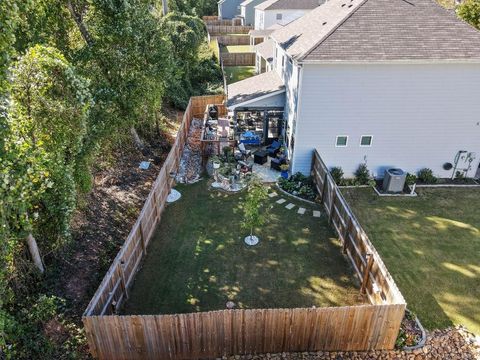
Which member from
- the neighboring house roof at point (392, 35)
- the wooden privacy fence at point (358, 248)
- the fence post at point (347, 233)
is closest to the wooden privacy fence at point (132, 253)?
the wooden privacy fence at point (358, 248)

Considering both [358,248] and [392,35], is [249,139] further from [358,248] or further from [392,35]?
[358,248]

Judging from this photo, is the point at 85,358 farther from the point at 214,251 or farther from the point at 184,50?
the point at 184,50

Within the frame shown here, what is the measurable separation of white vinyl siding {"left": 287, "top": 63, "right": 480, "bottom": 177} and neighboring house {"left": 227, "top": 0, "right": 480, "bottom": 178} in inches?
1.9

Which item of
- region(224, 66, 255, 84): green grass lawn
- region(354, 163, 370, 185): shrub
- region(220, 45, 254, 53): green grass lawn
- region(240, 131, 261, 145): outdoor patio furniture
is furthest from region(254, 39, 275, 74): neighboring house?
region(220, 45, 254, 53): green grass lawn

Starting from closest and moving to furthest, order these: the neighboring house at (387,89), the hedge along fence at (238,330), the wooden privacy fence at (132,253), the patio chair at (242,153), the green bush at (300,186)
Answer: the hedge along fence at (238,330)
the wooden privacy fence at (132,253)
the neighboring house at (387,89)
the green bush at (300,186)
the patio chair at (242,153)

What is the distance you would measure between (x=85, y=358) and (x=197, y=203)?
866 cm

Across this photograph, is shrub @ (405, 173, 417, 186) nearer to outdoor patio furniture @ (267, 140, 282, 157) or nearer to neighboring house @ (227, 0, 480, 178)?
neighboring house @ (227, 0, 480, 178)

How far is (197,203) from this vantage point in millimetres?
16516

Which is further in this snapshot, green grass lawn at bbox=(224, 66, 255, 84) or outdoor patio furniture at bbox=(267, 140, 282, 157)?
green grass lawn at bbox=(224, 66, 255, 84)

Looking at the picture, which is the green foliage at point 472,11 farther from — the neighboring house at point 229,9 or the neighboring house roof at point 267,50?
the neighboring house at point 229,9

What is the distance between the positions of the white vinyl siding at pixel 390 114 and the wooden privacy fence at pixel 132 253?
6.98 metres

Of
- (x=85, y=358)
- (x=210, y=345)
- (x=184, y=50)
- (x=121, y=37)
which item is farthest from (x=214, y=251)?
(x=184, y=50)

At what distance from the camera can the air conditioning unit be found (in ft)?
55.3

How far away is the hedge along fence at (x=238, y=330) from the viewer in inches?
335
